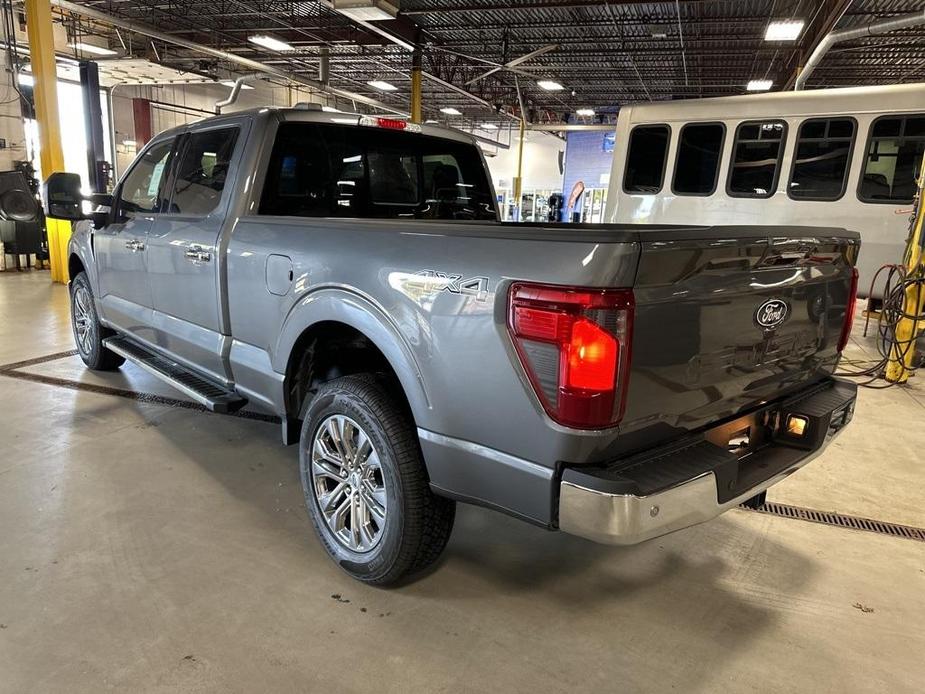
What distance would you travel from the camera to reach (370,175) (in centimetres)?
322

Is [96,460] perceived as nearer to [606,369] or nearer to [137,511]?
[137,511]

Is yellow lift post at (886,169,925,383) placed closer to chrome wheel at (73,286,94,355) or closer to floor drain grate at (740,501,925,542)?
floor drain grate at (740,501,925,542)

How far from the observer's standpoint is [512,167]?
99.0ft

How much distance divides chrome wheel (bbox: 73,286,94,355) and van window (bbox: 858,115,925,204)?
316 inches

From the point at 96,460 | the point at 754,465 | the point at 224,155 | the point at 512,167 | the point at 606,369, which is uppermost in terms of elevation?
the point at 512,167

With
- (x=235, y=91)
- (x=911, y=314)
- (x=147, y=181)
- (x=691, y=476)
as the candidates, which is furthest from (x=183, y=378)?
(x=235, y=91)

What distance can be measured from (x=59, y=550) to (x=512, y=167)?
2961cm

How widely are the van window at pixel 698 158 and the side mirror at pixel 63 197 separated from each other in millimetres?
6931

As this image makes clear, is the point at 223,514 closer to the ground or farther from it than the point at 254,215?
closer to the ground

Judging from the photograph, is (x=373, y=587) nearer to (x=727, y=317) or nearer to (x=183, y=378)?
(x=727, y=317)

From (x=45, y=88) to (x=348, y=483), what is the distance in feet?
32.9

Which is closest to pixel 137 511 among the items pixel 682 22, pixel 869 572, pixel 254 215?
pixel 254 215

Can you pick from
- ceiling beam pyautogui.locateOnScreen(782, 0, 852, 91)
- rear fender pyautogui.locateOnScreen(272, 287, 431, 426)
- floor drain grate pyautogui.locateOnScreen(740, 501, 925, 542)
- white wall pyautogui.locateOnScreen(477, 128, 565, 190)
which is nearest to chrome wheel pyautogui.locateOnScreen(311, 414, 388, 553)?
rear fender pyautogui.locateOnScreen(272, 287, 431, 426)

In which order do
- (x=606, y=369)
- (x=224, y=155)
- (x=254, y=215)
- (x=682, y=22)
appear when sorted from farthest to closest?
1. (x=682, y=22)
2. (x=224, y=155)
3. (x=254, y=215)
4. (x=606, y=369)
